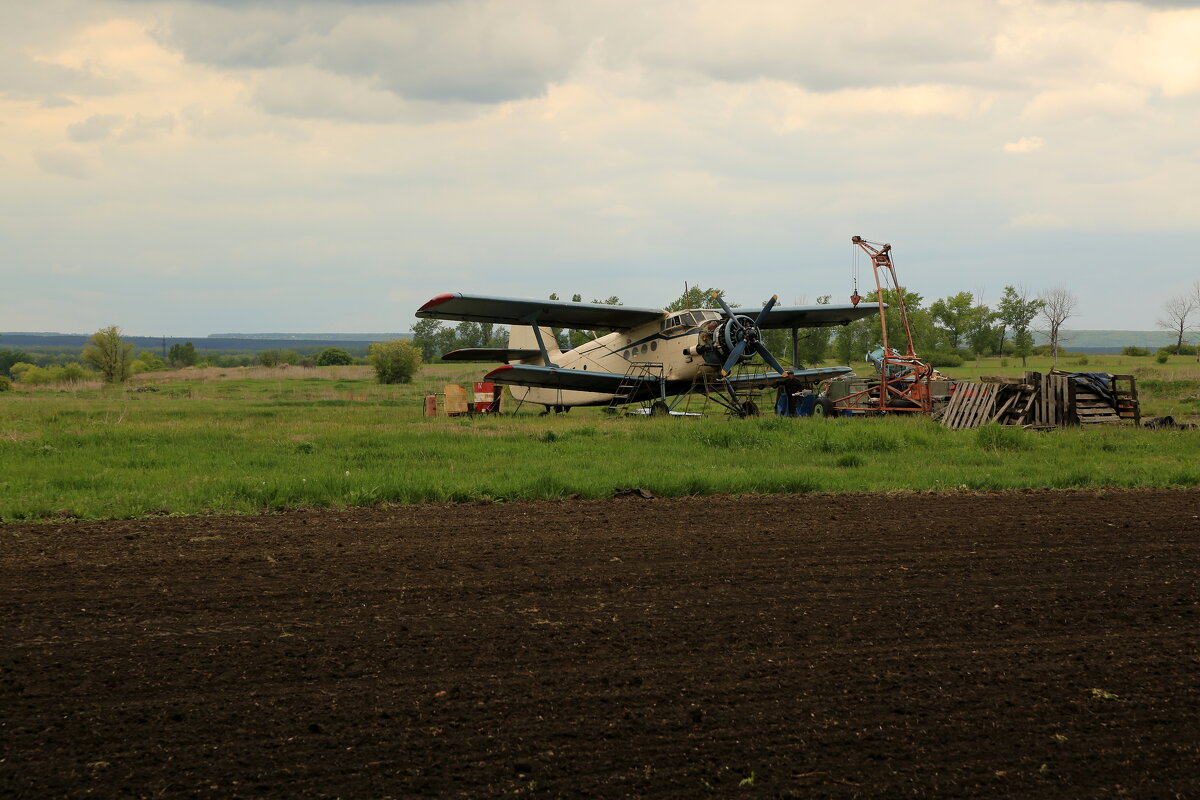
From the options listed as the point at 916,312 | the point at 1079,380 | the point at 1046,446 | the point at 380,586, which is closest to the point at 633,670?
the point at 380,586

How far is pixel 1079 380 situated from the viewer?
20.2 metres

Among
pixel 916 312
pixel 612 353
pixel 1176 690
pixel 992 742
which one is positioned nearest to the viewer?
pixel 992 742

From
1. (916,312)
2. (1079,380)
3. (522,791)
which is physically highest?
(916,312)

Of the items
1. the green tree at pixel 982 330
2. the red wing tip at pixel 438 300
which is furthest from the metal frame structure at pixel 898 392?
the green tree at pixel 982 330

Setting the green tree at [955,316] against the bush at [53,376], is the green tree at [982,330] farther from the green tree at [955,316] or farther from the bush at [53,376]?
the bush at [53,376]

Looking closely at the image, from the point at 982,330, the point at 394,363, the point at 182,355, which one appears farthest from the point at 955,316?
the point at 182,355

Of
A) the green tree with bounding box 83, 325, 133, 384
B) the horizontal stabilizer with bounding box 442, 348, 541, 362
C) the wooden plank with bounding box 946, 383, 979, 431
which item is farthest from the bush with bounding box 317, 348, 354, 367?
the wooden plank with bounding box 946, 383, 979, 431

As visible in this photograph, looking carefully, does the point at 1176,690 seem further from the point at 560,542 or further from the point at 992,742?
the point at 560,542

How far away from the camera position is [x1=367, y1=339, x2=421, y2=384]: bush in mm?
54219

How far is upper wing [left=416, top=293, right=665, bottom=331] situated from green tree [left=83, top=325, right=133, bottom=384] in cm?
4070

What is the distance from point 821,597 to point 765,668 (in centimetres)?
155

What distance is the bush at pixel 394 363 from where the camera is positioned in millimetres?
54219

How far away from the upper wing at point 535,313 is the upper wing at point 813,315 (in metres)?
4.09

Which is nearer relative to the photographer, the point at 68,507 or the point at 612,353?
the point at 68,507
